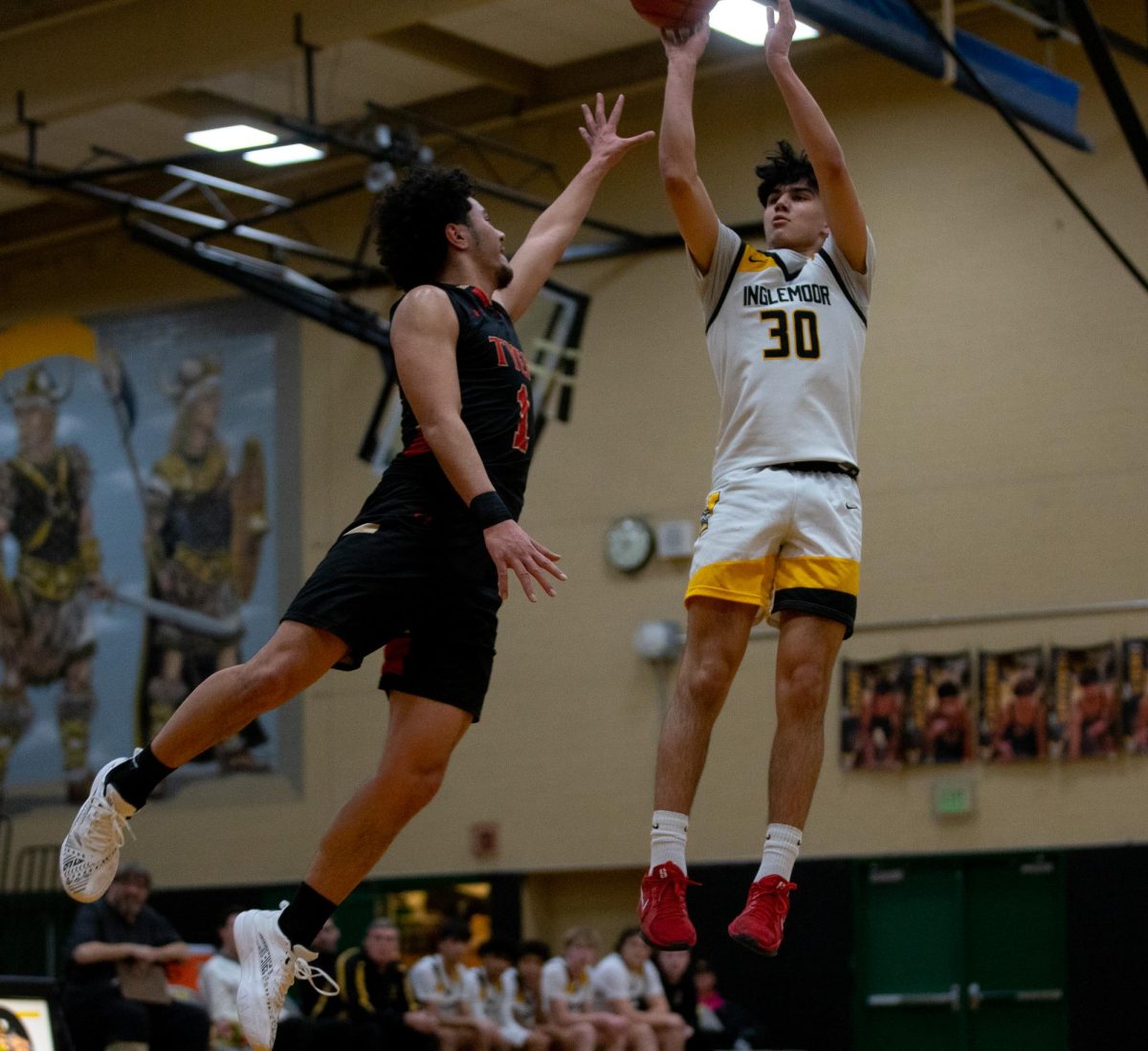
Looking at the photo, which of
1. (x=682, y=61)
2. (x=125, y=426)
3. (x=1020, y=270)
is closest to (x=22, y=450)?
(x=125, y=426)

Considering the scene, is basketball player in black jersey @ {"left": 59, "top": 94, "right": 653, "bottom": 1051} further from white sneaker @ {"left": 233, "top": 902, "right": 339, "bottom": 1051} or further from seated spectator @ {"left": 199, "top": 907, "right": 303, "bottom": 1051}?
seated spectator @ {"left": 199, "top": 907, "right": 303, "bottom": 1051}

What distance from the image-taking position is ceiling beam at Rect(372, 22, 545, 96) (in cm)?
1577

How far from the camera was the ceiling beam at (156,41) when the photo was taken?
13.7 metres

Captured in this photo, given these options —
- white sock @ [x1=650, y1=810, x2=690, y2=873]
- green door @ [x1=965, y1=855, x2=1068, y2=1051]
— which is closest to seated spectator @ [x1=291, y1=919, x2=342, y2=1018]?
green door @ [x1=965, y1=855, x2=1068, y2=1051]

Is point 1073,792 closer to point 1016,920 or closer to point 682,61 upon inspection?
point 1016,920

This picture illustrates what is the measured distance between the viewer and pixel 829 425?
18.2 feet

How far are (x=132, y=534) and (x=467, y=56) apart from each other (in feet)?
19.4

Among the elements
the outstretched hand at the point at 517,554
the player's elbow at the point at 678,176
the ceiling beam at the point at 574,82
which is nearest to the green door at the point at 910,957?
the ceiling beam at the point at 574,82

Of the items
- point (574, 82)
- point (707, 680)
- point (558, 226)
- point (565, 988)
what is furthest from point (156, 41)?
point (707, 680)

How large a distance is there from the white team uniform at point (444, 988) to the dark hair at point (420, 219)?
869 cm

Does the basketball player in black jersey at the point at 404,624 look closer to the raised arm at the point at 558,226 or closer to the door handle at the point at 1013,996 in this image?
the raised arm at the point at 558,226

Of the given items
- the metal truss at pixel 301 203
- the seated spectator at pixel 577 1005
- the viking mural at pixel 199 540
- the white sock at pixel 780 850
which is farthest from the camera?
the viking mural at pixel 199 540

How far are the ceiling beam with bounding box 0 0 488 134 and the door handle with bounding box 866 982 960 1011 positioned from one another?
8.21m

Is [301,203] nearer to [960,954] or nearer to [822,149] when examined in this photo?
[960,954]
